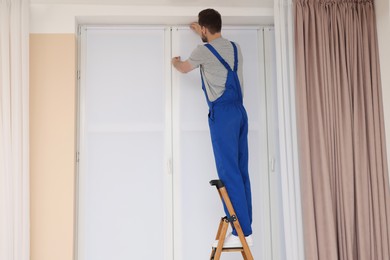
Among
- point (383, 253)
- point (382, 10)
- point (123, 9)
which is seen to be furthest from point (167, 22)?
point (383, 253)

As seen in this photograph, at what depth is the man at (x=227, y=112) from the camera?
2877 millimetres

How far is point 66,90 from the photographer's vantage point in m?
3.24

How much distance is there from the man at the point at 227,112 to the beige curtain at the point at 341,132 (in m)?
0.46

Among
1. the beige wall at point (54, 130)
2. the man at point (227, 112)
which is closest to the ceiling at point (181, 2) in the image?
the beige wall at point (54, 130)

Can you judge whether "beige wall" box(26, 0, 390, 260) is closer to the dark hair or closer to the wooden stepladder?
the dark hair

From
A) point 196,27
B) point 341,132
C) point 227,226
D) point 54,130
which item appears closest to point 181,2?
point 196,27

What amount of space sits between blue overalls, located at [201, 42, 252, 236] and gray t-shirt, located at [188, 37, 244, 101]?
27 millimetres

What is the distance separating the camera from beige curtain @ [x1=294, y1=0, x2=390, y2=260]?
310cm

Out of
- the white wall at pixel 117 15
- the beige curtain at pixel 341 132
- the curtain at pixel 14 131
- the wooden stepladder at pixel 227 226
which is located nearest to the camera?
the wooden stepladder at pixel 227 226

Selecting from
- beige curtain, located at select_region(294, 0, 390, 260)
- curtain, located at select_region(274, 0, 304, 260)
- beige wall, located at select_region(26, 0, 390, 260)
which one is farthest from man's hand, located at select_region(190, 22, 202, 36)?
beige wall, located at select_region(26, 0, 390, 260)

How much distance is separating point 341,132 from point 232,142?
0.86 metres

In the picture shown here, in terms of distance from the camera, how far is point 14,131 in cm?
305

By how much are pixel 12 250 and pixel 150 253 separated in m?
0.95

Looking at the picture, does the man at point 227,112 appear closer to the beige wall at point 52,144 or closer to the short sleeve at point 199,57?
the short sleeve at point 199,57
